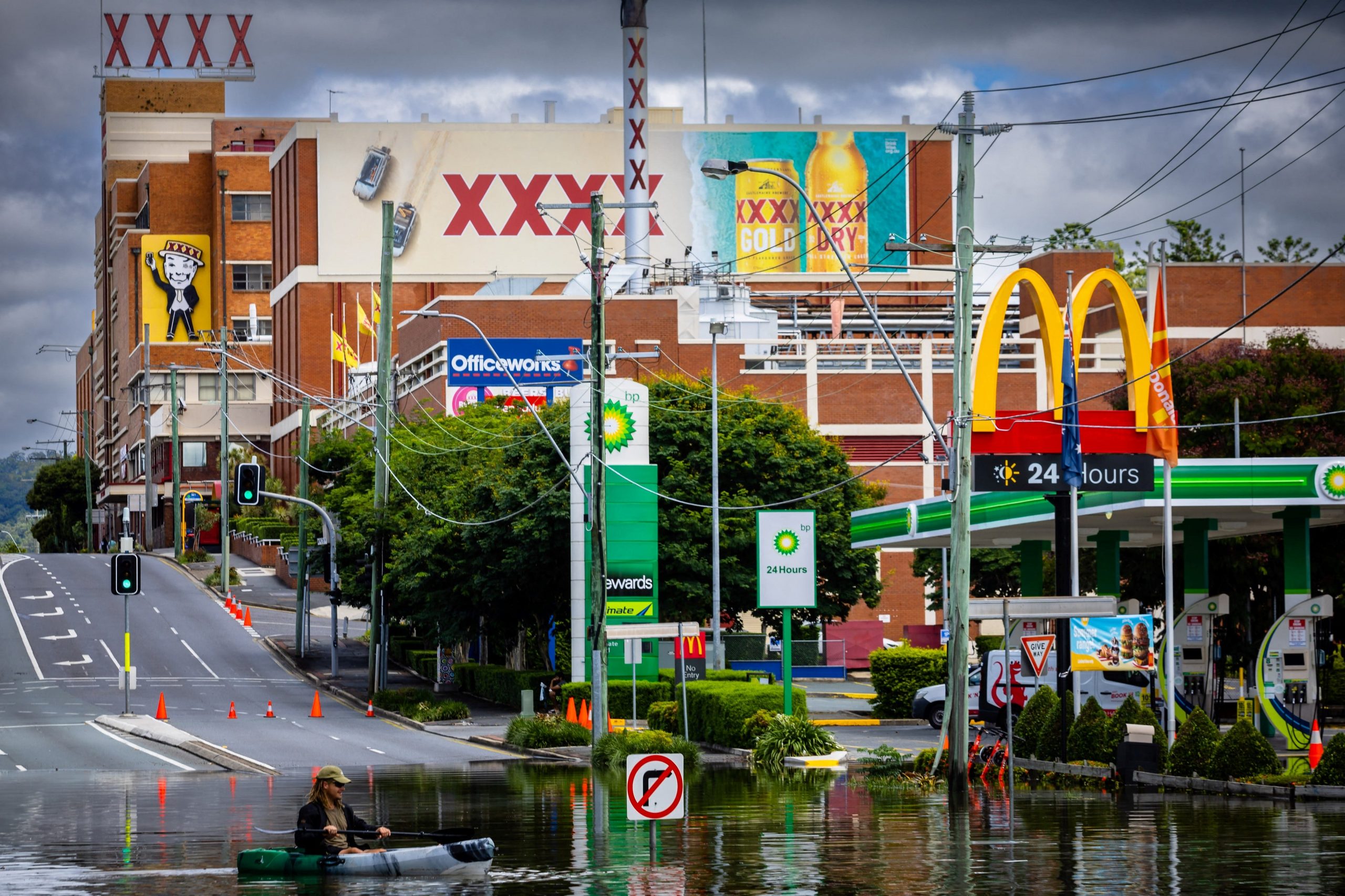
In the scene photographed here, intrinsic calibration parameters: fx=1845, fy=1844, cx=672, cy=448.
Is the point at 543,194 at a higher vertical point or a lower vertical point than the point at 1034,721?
higher

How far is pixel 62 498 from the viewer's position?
15975cm

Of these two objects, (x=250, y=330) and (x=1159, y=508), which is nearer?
(x=1159, y=508)

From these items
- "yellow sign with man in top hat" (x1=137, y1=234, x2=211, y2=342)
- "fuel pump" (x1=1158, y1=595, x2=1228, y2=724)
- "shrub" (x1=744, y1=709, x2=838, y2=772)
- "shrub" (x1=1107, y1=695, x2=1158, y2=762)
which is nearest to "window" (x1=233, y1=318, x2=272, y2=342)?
"yellow sign with man in top hat" (x1=137, y1=234, x2=211, y2=342)

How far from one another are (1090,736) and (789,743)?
638 centimetres

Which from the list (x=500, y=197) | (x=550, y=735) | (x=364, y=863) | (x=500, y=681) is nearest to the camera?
(x=364, y=863)

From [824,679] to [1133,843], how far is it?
49557mm

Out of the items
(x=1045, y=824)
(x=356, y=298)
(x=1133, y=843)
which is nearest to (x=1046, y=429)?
(x=1045, y=824)

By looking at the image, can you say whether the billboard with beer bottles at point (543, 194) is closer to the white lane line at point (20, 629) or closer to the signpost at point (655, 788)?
Result: the white lane line at point (20, 629)

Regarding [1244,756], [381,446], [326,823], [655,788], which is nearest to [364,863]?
[326,823]

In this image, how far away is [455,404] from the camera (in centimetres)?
8394

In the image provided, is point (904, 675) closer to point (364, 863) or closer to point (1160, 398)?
point (1160, 398)

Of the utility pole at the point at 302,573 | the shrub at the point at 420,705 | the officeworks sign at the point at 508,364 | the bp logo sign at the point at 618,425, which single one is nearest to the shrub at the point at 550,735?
the bp logo sign at the point at 618,425

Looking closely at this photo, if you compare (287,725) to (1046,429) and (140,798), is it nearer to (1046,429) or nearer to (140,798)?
(140,798)

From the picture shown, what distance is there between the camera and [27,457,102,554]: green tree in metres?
158
